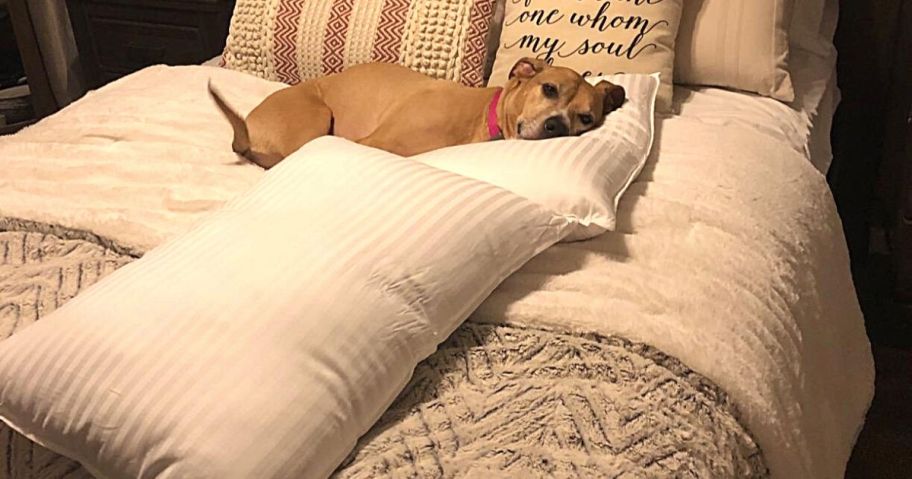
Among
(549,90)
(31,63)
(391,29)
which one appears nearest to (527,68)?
(549,90)

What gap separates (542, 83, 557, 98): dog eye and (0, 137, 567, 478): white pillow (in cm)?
48

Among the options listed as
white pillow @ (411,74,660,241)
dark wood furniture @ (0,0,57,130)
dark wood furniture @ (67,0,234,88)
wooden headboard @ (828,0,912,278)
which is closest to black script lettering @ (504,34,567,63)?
white pillow @ (411,74,660,241)

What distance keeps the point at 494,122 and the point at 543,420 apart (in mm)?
862

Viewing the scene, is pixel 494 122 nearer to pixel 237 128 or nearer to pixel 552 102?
pixel 552 102

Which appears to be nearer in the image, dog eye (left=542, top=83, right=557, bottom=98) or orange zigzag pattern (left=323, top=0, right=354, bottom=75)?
dog eye (left=542, top=83, right=557, bottom=98)

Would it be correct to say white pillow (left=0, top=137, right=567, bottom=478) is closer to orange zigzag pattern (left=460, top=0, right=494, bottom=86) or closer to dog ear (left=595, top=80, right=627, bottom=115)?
dog ear (left=595, top=80, right=627, bottom=115)

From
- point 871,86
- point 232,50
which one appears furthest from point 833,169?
point 232,50

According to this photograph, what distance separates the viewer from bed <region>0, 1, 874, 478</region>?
99cm

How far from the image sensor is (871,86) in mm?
2109

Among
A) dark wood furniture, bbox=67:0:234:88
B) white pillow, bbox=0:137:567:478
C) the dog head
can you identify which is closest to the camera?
white pillow, bbox=0:137:567:478

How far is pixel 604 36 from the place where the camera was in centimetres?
182

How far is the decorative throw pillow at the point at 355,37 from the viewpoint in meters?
1.96

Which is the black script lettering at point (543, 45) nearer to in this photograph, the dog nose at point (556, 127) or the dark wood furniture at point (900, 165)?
the dog nose at point (556, 127)

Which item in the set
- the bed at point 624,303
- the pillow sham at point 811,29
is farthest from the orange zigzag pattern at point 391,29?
the pillow sham at point 811,29
